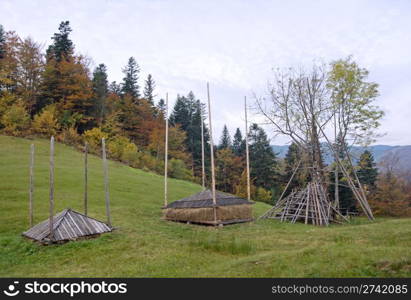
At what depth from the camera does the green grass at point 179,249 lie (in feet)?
22.9

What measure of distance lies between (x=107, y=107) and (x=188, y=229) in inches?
1477

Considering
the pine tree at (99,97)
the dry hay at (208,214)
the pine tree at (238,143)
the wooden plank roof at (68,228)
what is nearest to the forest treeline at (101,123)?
the pine tree at (99,97)

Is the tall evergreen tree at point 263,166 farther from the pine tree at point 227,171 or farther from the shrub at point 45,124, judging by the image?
the shrub at point 45,124

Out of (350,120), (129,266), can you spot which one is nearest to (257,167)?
(350,120)

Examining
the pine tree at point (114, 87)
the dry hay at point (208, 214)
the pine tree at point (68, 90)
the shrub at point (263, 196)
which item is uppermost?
the pine tree at point (114, 87)

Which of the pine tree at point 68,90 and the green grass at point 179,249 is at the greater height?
the pine tree at point 68,90

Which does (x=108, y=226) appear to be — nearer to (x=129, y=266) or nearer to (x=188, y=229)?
(x=188, y=229)

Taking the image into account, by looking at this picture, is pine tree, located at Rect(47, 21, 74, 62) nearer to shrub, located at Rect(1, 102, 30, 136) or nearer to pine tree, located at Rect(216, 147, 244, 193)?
shrub, located at Rect(1, 102, 30, 136)

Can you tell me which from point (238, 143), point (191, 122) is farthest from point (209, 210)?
point (238, 143)

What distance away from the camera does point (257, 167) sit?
52.6 meters

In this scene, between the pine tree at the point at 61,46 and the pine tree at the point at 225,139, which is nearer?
the pine tree at the point at 61,46

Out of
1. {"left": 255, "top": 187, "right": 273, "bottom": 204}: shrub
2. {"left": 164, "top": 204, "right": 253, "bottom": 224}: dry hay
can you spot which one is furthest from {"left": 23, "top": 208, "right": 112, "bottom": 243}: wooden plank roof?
{"left": 255, "top": 187, "right": 273, "bottom": 204}: shrub

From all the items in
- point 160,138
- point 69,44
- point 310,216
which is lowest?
point 310,216

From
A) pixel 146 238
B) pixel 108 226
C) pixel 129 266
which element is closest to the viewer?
pixel 129 266
